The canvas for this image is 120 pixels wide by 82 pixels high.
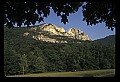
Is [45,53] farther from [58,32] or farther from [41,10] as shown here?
[41,10]

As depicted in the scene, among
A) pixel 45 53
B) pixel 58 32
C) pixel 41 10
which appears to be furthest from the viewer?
Answer: pixel 45 53

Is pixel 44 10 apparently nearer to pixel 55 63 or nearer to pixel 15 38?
pixel 55 63

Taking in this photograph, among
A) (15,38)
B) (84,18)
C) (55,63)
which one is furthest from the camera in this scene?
(15,38)

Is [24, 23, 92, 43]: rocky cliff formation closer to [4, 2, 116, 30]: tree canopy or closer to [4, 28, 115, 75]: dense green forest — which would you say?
[4, 2, 116, 30]: tree canopy

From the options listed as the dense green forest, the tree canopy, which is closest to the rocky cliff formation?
the tree canopy

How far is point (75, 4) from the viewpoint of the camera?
12.0 feet

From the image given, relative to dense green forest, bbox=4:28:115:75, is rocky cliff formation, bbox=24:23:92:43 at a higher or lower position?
higher

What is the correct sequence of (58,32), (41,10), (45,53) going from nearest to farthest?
(41,10) → (58,32) → (45,53)

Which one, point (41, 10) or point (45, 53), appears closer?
point (41, 10)

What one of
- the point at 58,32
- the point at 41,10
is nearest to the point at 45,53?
the point at 58,32
